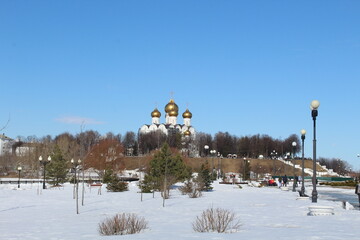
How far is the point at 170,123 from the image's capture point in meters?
141

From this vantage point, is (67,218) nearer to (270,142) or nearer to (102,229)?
(102,229)

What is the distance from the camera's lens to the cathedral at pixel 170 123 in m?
137

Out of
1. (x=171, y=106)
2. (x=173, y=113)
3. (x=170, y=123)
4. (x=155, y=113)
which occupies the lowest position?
(x=170, y=123)

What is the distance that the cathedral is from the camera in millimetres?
137375

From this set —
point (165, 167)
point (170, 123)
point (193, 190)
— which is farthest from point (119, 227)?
point (170, 123)

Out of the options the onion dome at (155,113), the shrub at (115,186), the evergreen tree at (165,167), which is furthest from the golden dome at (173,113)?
the shrub at (115,186)

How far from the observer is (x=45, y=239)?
1150 cm

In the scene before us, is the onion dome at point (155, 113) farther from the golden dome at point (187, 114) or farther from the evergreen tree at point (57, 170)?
the evergreen tree at point (57, 170)

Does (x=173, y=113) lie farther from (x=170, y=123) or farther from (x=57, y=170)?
(x=57, y=170)

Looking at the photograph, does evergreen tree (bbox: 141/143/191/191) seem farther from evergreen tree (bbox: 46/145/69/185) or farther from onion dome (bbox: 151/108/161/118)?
onion dome (bbox: 151/108/161/118)

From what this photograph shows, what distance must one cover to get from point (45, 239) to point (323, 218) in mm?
8643

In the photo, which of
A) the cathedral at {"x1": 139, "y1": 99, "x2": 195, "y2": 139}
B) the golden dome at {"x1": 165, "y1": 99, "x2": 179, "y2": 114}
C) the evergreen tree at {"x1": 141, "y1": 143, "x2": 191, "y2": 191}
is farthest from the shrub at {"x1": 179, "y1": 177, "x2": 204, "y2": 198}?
the golden dome at {"x1": 165, "y1": 99, "x2": 179, "y2": 114}

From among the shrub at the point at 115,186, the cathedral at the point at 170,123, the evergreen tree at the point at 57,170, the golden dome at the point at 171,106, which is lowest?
the shrub at the point at 115,186

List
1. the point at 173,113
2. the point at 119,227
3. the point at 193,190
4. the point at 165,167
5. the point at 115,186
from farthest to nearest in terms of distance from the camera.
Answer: the point at 173,113, the point at 115,186, the point at 165,167, the point at 193,190, the point at 119,227
